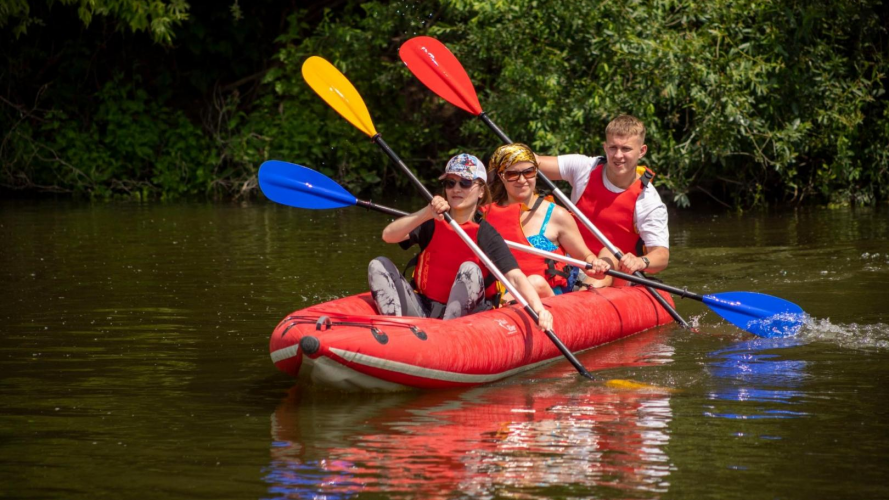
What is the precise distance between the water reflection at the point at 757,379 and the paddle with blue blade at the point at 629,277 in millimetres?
123

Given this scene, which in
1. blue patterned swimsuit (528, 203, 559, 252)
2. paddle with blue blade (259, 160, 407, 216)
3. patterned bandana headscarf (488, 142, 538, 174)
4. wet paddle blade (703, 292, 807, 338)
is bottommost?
wet paddle blade (703, 292, 807, 338)

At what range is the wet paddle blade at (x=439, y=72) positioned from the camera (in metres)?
7.75

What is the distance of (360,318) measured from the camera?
5.14 m

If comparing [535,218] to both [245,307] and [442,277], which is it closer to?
[442,277]

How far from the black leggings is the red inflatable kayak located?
0.36 feet

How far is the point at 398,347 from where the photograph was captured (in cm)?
496

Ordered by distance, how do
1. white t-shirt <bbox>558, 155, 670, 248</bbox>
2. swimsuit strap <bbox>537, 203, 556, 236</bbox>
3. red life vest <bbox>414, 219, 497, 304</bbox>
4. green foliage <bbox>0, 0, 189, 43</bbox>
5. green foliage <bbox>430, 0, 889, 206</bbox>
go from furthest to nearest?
green foliage <bbox>0, 0, 189, 43</bbox> → green foliage <bbox>430, 0, 889, 206</bbox> → white t-shirt <bbox>558, 155, 670, 248</bbox> → swimsuit strap <bbox>537, 203, 556, 236</bbox> → red life vest <bbox>414, 219, 497, 304</bbox>

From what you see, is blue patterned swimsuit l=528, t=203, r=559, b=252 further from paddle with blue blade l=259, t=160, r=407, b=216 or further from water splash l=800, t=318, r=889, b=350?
water splash l=800, t=318, r=889, b=350

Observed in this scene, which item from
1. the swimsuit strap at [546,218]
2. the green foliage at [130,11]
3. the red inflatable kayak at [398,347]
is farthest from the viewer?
the green foliage at [130,11]

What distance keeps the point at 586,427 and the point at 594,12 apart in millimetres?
7928

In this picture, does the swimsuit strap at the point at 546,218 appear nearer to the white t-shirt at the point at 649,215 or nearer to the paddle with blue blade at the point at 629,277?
the paddle with blue blade at the point at 629,277

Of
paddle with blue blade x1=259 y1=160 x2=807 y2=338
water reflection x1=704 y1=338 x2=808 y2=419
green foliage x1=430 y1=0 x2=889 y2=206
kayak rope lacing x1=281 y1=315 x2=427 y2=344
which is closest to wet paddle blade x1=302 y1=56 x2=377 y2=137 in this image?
paddle with blue blade x1=259 y1=160 x2=807 y2=338


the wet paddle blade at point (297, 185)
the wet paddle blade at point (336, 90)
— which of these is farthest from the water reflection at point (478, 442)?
the wet paddle blade at point (336, 90)

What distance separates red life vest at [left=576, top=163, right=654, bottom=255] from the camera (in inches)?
275
